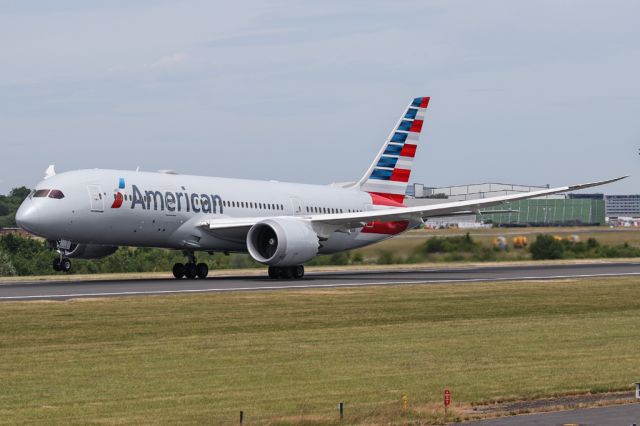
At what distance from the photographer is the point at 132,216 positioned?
45.8 metres

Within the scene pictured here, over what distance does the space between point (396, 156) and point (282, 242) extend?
539 inches

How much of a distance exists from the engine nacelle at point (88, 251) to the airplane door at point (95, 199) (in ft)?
14.3

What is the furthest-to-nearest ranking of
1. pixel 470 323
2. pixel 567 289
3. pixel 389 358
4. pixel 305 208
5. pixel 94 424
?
pixel 305 208, pixel 567 289, pixel 470 323, pixel 389 358, pixel 94 424

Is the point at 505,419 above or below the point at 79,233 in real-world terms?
below

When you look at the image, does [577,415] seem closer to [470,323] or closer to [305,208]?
[470,323]

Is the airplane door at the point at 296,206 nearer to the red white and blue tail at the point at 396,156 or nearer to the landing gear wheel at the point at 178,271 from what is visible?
the red white and blue tail at the point at 396,156

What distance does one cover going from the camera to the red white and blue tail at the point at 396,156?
58.7m

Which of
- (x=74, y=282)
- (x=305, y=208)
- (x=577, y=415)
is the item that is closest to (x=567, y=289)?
(x=305, y=208)

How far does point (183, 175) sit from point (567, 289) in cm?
1649

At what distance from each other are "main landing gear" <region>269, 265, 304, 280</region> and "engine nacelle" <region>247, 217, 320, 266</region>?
0.88 m

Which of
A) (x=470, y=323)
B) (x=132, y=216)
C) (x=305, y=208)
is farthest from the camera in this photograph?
(x=305, y=208)

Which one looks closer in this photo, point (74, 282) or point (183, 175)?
point (74, 282)

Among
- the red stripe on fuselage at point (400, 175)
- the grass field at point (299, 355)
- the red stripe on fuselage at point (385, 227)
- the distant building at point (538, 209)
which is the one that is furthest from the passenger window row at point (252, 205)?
the distant building at point (538, 209)

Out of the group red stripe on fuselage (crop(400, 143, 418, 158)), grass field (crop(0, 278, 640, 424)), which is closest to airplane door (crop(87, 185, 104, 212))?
grass field (crop(0, 278, 640, 424))
